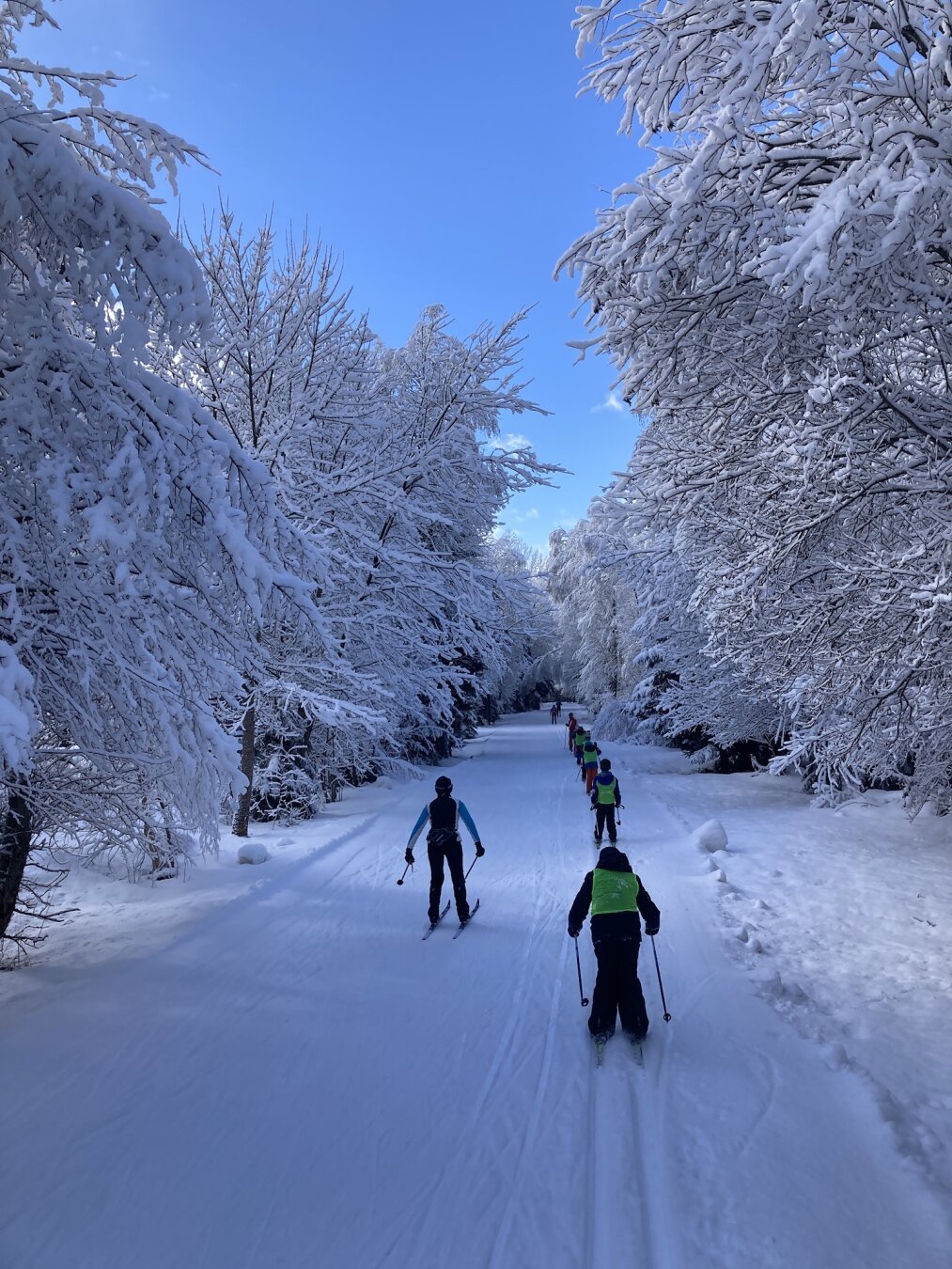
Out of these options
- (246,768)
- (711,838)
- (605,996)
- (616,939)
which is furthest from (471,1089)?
(246,768)

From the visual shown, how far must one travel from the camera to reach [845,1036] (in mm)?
5359

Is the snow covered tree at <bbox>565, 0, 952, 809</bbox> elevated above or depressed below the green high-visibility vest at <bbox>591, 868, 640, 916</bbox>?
above

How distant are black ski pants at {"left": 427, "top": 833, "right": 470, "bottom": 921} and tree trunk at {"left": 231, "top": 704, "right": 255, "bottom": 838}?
5.91 m

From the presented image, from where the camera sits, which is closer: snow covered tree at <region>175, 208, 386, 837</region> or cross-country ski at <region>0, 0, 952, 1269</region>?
cross-country ski at <region>0, 0, 952, 1269</region>

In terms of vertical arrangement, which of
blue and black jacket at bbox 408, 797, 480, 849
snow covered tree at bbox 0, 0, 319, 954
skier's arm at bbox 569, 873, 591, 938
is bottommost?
skier's arm at bbox 569, 873, 591, 938

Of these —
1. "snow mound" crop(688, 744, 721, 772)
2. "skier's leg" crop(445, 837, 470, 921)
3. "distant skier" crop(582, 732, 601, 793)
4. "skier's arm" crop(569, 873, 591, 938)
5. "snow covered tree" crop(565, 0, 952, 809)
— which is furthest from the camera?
"snow mound" crop(688, 744, 721, 772)

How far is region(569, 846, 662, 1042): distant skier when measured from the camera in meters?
5.28

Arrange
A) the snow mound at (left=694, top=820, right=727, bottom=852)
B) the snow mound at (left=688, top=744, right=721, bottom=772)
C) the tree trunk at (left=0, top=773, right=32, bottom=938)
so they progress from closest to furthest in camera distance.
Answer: the tree trunk at (left=0, top=773, right=32, bottom=938), the snow mound at (left=694, top=820, right=727, bottom=852), the snow mound at (left=688, top=744, right=721, bottom=772)

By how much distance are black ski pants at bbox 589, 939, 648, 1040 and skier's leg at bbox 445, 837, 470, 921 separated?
2.76 metres

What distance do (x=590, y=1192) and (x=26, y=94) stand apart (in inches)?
292

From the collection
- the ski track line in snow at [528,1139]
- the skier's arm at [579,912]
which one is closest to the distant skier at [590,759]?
the ski track line in snow at [528,1139]

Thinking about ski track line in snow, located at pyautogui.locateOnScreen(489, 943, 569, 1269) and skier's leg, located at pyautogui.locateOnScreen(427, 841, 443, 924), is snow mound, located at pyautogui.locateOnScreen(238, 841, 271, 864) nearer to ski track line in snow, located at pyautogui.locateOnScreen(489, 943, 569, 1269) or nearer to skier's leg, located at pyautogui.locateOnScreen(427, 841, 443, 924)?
skier's leg, located at pyautogui.locateOnScreen(427, 841, 443, 924)

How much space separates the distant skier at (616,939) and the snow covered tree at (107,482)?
322 centimetres

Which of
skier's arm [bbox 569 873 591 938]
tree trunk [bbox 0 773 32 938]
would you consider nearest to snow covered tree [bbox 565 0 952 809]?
skier's arm [bbox 569 873 591 938]
